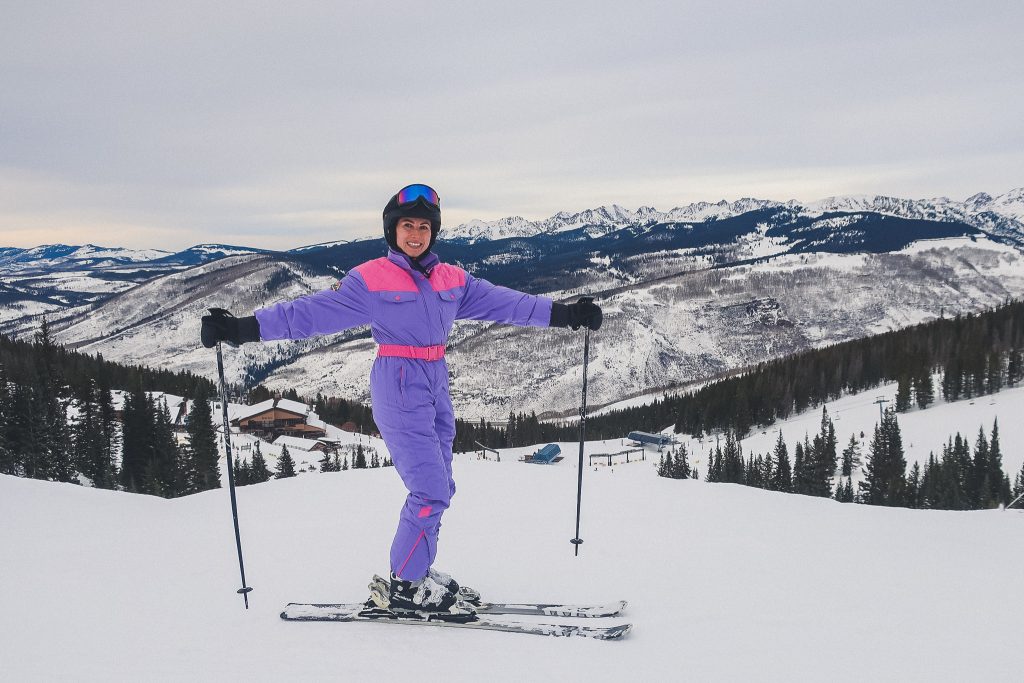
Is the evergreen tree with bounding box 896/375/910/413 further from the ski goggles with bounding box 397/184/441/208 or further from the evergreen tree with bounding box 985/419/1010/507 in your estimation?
the ski goggles with bounding box 397/184/441/208

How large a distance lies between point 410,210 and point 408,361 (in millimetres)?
1191

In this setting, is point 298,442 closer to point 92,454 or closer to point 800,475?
point 92,454

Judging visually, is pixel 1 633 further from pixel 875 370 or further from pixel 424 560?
pixel 875 370

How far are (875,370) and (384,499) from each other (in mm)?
94764

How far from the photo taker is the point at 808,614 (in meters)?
4.28

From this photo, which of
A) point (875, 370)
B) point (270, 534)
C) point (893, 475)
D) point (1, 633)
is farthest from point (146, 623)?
point (875, 370)

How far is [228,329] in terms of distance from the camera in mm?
4016

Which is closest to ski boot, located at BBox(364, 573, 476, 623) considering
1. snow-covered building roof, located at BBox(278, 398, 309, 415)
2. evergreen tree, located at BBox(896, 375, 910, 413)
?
snow-covered building roof, located at BBox(278, 398, 309, 415)

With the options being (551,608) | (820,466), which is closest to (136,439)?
(551,608)

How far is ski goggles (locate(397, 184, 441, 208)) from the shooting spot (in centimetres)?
441

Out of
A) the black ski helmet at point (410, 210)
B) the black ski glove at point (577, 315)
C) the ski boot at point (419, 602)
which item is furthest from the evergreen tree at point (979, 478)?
the black ski helmet at point (410, 210)

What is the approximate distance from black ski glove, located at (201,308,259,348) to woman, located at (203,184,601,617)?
0.21 meters

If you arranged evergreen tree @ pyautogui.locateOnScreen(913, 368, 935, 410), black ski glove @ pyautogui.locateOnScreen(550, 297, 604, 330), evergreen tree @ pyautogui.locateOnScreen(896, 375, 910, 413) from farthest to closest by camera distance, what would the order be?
1. evergreen tree @ pyautogui.locateOnScreen(896, 375, 910, 413)
2. evergreen tree @ pyautogui.locateOnScreen(913, 368, 935, 410)
3. black ski glove @ pyautogui.locateOnScreen(550, 297, 604, 330)

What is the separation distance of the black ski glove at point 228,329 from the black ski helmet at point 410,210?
1.19m
